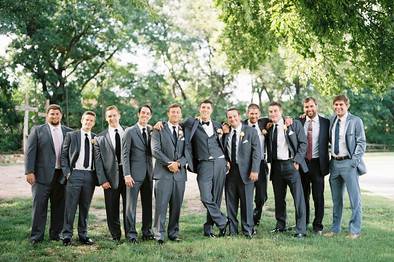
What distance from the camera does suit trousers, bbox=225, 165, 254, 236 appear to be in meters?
7.08

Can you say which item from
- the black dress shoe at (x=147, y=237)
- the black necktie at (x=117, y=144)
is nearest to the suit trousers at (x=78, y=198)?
the black necktie at (x=117, y=144)

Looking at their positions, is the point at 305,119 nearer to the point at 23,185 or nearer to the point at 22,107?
the point at 23,185

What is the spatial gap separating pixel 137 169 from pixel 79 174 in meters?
0.80

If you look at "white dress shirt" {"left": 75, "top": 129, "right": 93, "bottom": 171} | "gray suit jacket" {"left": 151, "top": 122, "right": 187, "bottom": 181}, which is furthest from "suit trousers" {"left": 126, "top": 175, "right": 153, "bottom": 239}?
"white dress shirt" {"left": 75, "top": 129, "right": 93, "bottom": 171}

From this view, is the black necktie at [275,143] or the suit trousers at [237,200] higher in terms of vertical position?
the black necktie at [275,143]

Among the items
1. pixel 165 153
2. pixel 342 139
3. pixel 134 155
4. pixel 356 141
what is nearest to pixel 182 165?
pixel 165 153

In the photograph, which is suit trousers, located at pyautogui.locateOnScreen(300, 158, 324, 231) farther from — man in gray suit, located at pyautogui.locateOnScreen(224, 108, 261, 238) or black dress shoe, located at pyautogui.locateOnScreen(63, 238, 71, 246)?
black dress shoe, located at pyautogui.locateOnScreen(63, 238, 71, 246)

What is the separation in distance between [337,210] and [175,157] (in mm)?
2584

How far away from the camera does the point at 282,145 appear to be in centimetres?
730

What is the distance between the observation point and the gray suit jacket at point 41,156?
262 inches

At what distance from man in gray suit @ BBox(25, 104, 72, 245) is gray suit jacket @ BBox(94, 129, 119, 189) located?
0.54m

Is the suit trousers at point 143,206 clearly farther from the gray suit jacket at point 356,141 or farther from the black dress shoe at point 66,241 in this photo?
the gray suit jacket at point 356,141

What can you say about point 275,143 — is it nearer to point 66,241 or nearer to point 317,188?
point 317,188

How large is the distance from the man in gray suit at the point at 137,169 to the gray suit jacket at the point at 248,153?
1345 millimetres
